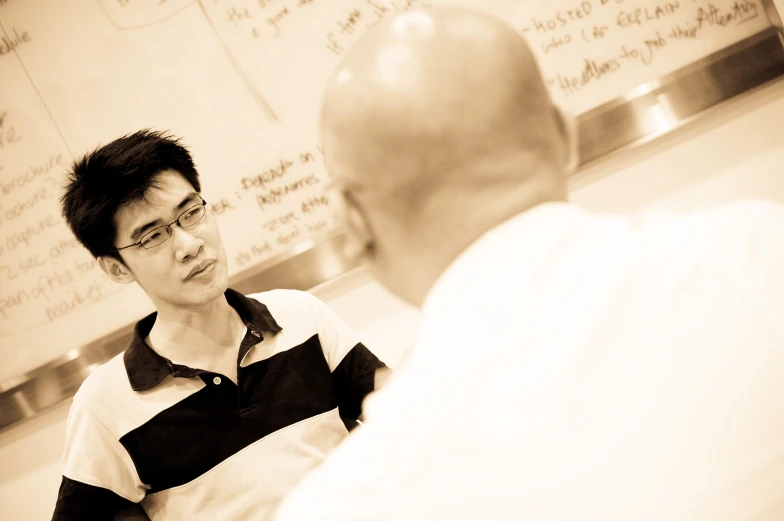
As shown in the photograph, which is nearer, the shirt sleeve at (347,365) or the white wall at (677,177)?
the shirt sleeve at (347,365)

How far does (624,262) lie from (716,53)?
1164mm

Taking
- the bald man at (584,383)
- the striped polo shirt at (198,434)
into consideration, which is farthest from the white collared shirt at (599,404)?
the striped polo shirt at (198,434)

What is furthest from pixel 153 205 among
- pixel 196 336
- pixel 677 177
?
pixel 677 177

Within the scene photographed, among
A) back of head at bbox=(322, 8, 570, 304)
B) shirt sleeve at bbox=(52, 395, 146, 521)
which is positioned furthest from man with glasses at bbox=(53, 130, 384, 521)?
back of head at bbox=(322, 8, 570, 304)

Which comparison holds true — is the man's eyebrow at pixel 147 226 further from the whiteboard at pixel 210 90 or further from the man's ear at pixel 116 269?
the whiteboard at pixel 210 90

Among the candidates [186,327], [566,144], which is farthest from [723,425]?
[186,327]

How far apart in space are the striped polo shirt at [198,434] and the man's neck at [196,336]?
0.03 m

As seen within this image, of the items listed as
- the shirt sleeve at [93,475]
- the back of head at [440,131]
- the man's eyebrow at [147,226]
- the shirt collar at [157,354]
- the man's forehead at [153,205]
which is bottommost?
the shirt sleeve at [93,475]

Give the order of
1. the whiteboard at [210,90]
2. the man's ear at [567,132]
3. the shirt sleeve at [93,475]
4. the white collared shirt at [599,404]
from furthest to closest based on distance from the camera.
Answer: the whiteboard at [210,90], the shirt sleeve at [93,475], the man's ear at [567,132], the white collared shirt at [599,404]

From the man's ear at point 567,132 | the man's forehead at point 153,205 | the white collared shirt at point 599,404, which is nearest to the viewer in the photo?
the white collared shirt at point 599,404

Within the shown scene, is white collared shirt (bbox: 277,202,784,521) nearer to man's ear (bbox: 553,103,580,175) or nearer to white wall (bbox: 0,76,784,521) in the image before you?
man's ear (bbox: 553,103,580,175)

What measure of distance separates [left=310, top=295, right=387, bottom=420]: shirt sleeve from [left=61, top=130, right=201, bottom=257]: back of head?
408mm

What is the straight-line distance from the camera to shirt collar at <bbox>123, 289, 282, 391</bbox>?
1064mm

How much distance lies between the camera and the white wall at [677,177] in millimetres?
1328
